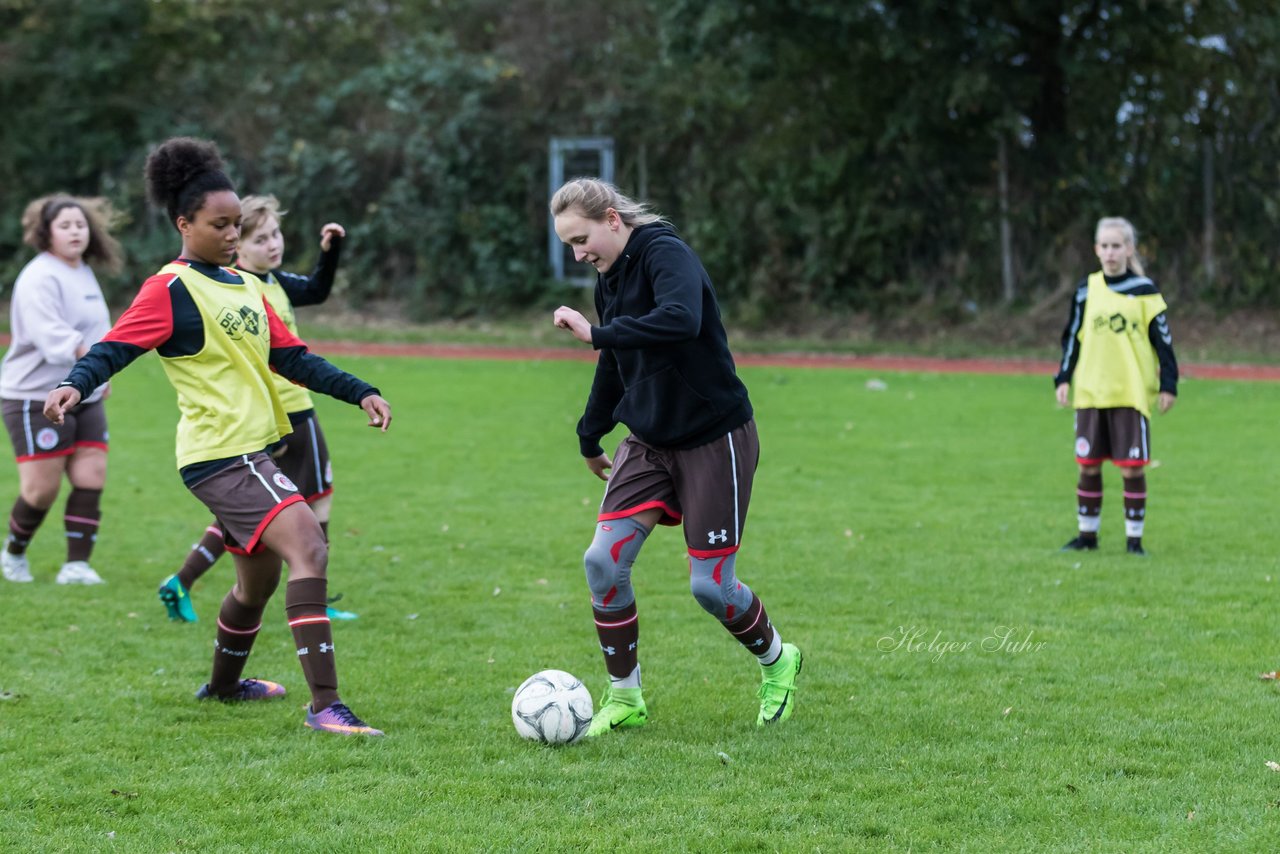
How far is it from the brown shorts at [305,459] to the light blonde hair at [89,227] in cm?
164

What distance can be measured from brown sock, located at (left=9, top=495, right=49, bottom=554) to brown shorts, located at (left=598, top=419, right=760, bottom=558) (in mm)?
4242

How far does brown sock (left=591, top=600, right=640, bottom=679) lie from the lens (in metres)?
5.19

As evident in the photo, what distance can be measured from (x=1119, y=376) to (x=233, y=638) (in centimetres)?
533

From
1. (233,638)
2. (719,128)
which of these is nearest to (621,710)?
(233,638)

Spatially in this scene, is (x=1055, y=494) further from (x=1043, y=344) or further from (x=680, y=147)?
(x=680, y=147)

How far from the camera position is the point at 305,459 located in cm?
693

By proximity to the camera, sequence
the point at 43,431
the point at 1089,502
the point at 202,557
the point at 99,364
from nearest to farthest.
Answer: the point at 99,364, the point at 202,557, the point at 43,431, the point at 1089,502

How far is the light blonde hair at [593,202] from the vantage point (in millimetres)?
4859

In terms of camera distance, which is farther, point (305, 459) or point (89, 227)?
point (89, 227)

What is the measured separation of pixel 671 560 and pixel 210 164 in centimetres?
409

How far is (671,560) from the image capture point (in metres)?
8.48

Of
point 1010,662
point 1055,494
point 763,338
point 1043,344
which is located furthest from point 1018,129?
point 1010,662

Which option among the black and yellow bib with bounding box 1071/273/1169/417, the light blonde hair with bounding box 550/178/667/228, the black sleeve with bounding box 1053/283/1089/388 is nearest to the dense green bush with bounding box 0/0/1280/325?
the black sleeve with bounding box 1053/283/1089/388

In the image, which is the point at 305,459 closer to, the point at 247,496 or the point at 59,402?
the point at 247,496
